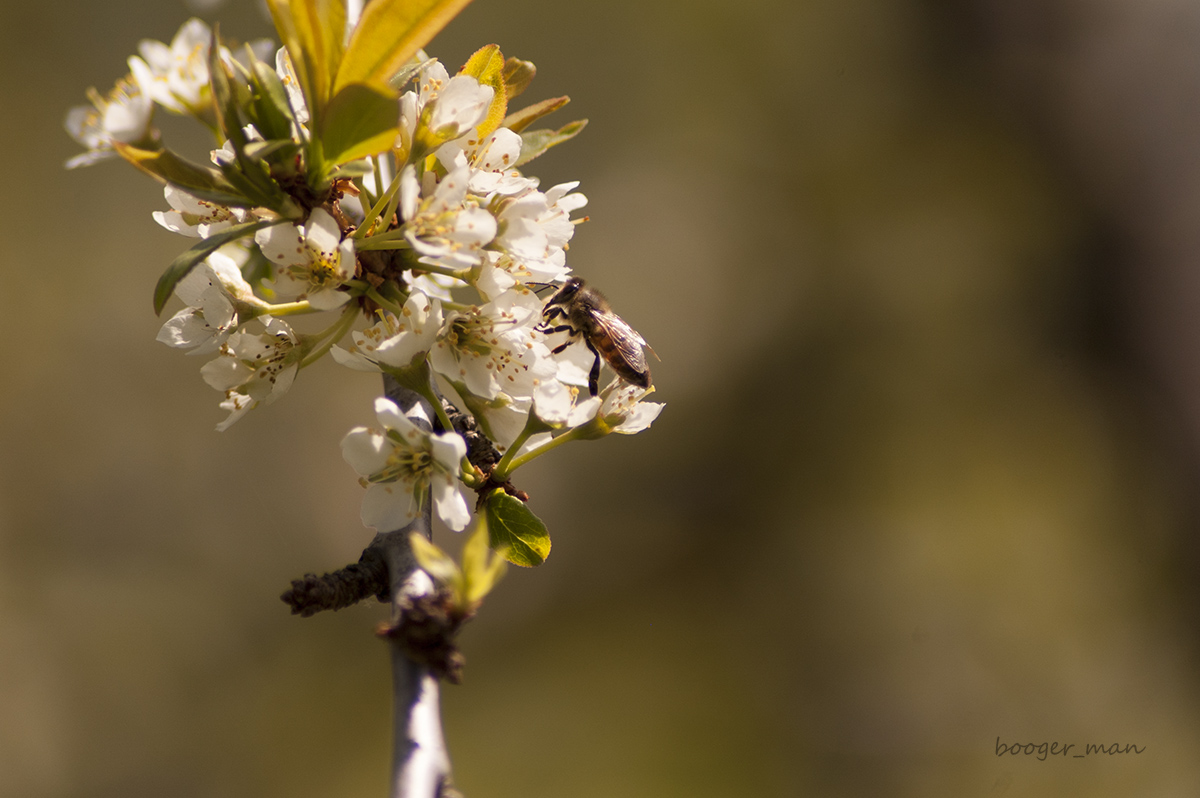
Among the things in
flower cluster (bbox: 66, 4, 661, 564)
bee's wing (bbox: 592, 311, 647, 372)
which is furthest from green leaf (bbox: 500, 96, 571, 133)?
bee's wing (bbox: 592, 311, 647, 372)

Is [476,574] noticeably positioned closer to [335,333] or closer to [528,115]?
[335,333]

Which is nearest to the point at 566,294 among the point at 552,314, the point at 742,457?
the point at 552,314

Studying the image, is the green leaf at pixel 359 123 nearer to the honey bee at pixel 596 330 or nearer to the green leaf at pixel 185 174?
the green leaf at pixel 185 174

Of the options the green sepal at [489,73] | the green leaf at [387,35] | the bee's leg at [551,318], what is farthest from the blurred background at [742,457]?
the green leaf at [387,35]

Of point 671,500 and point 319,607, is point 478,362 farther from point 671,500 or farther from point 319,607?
point 671,500

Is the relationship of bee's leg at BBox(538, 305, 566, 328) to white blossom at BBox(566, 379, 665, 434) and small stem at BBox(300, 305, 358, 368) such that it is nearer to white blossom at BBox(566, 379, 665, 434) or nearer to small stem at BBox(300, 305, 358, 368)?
white blossom at BBox(566, 379, 665, 434)

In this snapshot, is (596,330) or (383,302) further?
(596,330)
